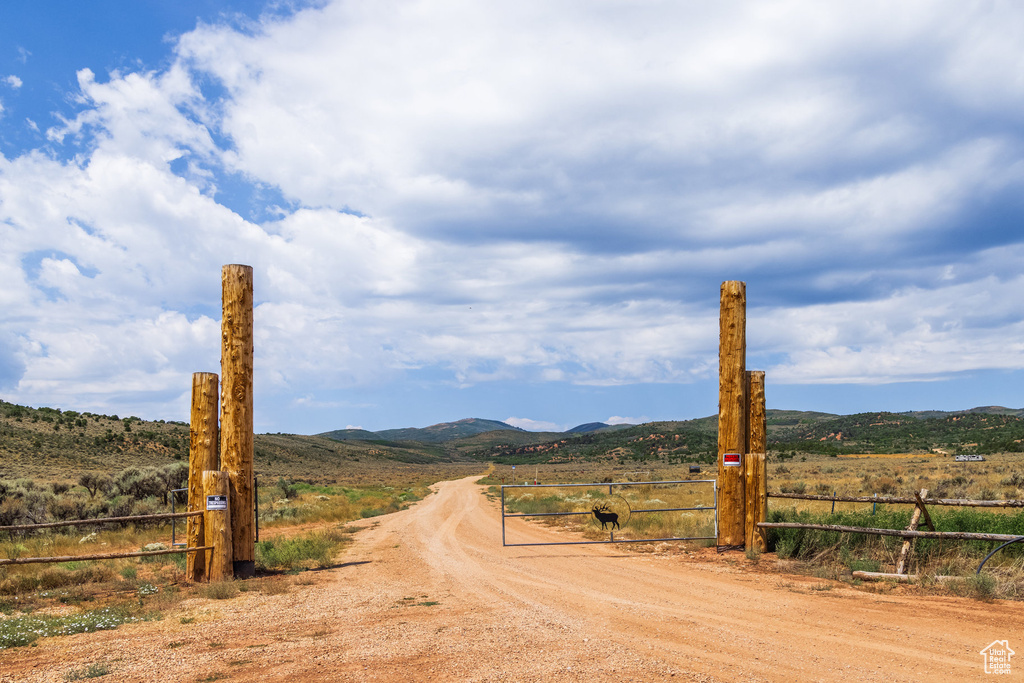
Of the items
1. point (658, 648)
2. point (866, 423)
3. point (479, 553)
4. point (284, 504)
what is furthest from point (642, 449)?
point (658, 648)

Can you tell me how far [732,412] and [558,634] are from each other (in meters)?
7.46

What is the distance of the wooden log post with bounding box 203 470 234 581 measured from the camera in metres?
11.2

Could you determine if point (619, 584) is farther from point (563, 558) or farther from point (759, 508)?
point (759, 508)

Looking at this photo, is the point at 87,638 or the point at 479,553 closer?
the point at 87,638

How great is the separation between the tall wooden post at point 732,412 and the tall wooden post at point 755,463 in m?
0.17

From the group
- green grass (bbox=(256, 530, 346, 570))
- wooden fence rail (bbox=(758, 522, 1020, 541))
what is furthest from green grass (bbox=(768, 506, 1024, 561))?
green grass (bbox=(256, 530, 346, 570))

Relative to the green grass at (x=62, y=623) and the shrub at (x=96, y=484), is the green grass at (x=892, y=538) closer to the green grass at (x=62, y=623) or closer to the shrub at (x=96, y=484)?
the green grass at (x=62, y=623)

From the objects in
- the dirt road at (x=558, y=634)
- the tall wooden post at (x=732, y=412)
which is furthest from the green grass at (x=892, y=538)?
the dirt road at (x=558, y=634)

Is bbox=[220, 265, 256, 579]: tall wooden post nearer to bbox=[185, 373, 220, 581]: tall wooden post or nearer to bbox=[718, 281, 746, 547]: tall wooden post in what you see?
bbox=[185, 373, 220, 581]: tall wooden post

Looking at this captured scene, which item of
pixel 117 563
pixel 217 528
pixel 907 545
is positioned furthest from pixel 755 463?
pixel 117 563

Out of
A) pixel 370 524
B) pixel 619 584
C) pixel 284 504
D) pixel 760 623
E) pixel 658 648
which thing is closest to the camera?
pixel 658 648

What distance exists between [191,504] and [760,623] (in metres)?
9.69

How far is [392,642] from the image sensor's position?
729 cm

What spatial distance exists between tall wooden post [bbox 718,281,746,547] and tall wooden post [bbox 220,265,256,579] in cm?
919
